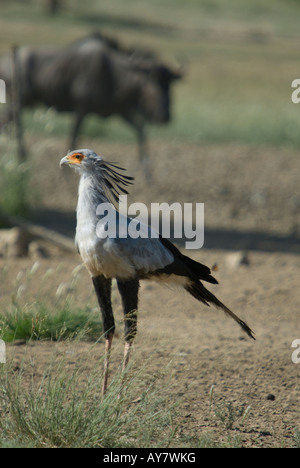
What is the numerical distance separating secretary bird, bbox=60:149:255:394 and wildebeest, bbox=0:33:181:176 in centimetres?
868

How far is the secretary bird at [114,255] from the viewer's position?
4.27 meters

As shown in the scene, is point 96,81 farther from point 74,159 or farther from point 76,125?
point 74,159

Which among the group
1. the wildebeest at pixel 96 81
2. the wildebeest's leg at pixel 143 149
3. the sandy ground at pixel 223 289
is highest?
the wildebeest at pixel 96 81

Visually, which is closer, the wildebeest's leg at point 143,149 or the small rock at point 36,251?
the small rock at point 36,251

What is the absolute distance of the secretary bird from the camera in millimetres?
4270

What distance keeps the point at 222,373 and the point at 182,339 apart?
2.36ft

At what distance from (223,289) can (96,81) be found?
6.70 m

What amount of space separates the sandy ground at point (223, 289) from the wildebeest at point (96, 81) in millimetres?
816

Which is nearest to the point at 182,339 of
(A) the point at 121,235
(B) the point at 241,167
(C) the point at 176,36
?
(A) the point at 121,235

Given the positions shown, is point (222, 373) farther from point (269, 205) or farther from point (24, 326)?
point (269, 205)

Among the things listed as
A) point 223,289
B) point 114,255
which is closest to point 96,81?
point 223,289

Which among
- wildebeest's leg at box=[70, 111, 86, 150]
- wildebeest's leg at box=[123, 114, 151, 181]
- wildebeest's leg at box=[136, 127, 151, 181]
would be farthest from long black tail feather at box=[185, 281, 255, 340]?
wildebeest's leg at box=[70, 111, 86, 150]

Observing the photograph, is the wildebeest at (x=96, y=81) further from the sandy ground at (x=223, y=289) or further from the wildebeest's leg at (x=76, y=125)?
the sandy ground at (x=223, y=289)

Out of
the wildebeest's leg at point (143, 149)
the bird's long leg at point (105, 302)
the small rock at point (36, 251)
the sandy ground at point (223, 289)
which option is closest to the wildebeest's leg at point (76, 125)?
the sandy ground at point (223, 289)
